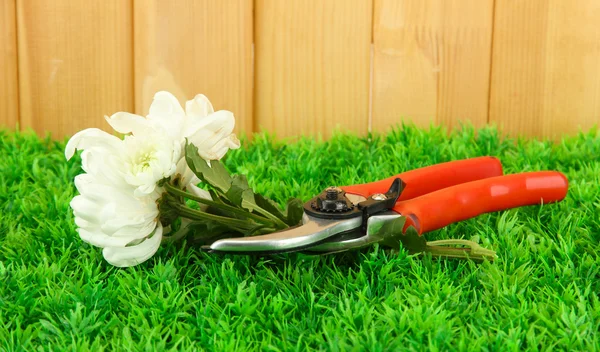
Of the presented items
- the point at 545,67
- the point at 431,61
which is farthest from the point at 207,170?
the point at 545,67

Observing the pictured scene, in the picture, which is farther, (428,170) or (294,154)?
(294,154)

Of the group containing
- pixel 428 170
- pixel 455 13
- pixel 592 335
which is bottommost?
pixel 592 335

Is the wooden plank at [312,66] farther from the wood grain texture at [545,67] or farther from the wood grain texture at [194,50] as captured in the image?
the wood grain texture at [545,67]

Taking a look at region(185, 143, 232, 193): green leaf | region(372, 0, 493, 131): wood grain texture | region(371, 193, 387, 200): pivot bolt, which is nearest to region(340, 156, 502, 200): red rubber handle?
region(371, 193, 387, 200): pivot bolt

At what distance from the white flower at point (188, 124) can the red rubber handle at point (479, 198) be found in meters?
0.26

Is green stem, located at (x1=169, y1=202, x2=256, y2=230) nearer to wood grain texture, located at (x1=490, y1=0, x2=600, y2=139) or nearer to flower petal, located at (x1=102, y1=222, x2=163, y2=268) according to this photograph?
flower petal, located at (x1=102, y1=222, x2=163, y2=268)

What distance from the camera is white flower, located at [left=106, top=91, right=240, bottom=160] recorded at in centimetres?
102

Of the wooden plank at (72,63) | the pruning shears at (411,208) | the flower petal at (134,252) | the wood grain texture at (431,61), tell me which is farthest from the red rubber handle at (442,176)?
the wooden plank at (72,63)

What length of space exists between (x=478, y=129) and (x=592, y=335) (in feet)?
3.01

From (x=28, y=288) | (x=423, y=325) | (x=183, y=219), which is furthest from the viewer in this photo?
(x=183, y=219)

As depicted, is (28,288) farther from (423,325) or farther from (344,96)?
(344,96)

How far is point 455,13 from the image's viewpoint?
170cm

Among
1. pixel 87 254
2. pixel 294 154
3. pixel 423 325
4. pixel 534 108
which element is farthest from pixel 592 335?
pixel 534 108

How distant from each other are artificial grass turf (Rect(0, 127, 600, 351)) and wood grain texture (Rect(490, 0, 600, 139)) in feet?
1.45
